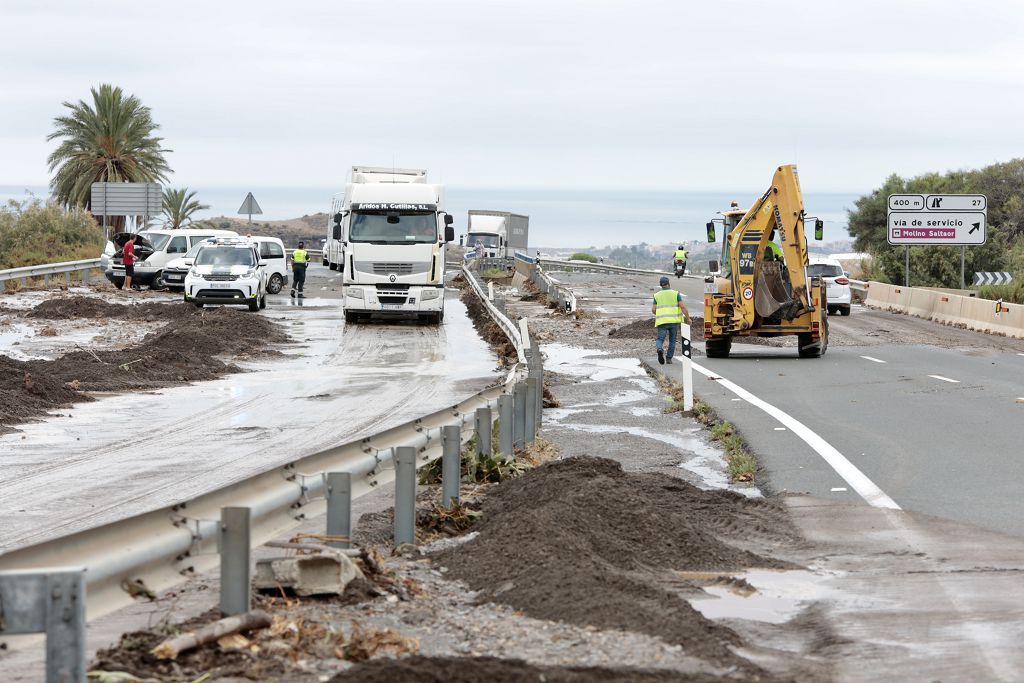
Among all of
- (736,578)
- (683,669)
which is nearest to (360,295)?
(736,578)

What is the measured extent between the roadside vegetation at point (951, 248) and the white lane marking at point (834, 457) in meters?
24.3

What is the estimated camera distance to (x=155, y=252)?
164 ft

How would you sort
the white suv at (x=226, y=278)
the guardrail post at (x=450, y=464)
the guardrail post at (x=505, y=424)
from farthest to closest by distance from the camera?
1. the white suv at (x=226, y=278)
2. the guardrail post at (x=505, y=424)
3. the guardrail post at (x=450, y=464)

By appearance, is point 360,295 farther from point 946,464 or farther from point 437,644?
point 437,644

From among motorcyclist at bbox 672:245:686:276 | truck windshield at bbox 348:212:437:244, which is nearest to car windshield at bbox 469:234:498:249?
motorcyclist at bbox 672:245:686:276

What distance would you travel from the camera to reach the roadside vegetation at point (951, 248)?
61.6m

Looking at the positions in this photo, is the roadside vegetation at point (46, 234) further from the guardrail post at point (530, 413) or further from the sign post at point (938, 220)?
the guardrail post at point (530, 413)

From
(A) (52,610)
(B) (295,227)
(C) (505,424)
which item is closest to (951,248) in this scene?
(C) (505,424)

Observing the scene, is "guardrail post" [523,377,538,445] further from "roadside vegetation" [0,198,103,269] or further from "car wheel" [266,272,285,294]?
"roadside vegetation" [0,198,103,269]

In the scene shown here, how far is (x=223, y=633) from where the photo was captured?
19.7ft

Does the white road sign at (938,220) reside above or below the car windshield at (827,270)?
above

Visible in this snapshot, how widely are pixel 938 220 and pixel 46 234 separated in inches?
1556

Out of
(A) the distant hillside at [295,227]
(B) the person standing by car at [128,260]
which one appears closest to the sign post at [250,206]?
(B) the person standing by car at [128,260]

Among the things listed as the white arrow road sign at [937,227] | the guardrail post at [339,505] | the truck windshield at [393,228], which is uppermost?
the white arrow road sign at [937,227]
